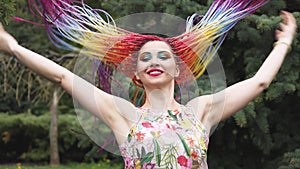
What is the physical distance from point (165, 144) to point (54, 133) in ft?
30.9

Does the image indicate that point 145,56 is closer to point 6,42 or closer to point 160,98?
point 160,98

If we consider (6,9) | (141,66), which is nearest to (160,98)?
(141,66)

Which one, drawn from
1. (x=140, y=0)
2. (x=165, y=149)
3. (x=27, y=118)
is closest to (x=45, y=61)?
(x=165, y=149)

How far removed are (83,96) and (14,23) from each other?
363 inches

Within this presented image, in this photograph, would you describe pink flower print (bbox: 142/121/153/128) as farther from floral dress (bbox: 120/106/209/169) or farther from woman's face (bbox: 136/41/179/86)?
woman's face (bbox: 136/41/179/86)

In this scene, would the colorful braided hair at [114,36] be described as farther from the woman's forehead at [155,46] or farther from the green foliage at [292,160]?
the green foliage at [292,160]

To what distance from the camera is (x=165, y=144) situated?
8.02 feet

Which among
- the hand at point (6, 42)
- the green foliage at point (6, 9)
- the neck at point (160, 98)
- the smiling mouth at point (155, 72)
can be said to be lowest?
the neck at point (160, 98)

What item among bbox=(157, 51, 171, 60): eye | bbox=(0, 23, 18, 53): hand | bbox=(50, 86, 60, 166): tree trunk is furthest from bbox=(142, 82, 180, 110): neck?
bbox=(50, 86, 60, 166): tree trunk

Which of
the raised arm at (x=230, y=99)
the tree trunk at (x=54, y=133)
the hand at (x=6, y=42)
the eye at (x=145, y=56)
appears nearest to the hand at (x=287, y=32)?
the raised arm at (x=230, y=99)

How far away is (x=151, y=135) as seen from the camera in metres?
2.45

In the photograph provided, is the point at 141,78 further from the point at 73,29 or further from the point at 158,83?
the point at 73,29

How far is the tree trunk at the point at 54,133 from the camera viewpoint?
37.5 feet

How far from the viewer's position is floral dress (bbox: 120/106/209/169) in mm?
2432
